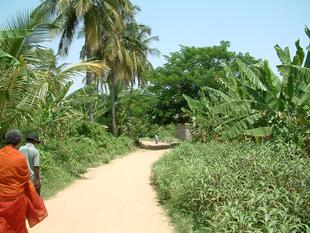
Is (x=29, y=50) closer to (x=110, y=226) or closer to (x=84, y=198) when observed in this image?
(x=84, y=198)

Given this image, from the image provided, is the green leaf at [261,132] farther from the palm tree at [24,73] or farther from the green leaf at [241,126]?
the palm tree at [24,73]

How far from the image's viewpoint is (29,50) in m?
10.9

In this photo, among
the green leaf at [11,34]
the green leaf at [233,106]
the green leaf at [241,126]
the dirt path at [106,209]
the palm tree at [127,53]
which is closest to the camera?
the dirt path at [106,209]

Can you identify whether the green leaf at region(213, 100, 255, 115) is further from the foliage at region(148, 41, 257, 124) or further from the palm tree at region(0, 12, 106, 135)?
the foliage at region(148, 41, 257, 124)

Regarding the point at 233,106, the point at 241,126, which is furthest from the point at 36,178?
the point at 241,126

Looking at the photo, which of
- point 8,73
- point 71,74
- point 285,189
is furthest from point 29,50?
point 285,189

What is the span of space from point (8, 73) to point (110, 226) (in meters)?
4.49

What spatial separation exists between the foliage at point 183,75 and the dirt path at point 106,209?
18025 mm

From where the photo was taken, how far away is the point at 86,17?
2102cm

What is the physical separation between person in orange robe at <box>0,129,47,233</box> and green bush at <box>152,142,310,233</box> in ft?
8.42

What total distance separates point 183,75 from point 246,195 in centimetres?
2606

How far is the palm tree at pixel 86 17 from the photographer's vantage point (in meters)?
20.5

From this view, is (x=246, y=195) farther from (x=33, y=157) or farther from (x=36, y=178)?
(x=33, y=157)

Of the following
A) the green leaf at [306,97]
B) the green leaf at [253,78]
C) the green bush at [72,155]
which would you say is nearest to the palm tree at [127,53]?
the green bush at [72,155]
